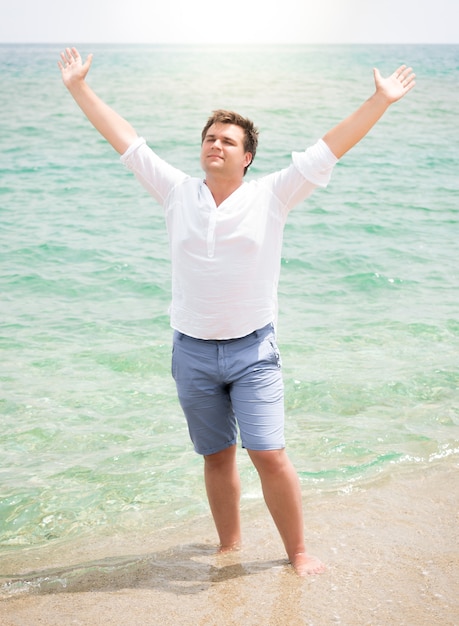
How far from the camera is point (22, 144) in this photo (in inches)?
827

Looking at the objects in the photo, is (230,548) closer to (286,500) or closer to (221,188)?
(286,500)

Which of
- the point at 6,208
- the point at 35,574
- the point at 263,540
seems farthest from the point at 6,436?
the point at 6,208

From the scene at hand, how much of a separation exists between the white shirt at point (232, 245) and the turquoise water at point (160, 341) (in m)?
1.53

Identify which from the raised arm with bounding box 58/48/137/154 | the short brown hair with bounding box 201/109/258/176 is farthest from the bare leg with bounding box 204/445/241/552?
the raised arm with bounding box 58/48/137/154

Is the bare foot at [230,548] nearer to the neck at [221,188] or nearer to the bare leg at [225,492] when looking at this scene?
the bare leg at [225,492]

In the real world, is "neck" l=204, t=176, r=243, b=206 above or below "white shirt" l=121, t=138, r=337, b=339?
above

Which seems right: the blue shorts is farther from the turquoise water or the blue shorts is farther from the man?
the turquoise water

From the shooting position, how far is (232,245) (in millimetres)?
3387

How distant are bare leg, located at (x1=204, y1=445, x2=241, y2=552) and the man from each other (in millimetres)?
163

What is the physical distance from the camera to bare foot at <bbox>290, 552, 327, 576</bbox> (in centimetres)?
365

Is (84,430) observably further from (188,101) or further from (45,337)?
(188,101)

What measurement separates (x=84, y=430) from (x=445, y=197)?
1109cm

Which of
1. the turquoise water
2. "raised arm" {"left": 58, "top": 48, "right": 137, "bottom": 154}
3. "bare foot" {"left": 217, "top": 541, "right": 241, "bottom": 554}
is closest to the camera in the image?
"raised arm" {"left": 58, "top": 48, "right": 137, "bottom": 154}

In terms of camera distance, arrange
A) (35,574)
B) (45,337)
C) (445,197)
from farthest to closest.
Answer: (445,197)
(45,337)
(35,574)
